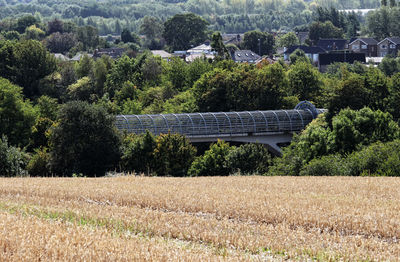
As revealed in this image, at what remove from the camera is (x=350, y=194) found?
77.0 feet

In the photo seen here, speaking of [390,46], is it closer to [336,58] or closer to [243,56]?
[336,58]

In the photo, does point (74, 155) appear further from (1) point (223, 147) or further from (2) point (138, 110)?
(2) point (138, 110)

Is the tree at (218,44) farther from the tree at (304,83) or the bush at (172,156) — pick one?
the bush at (172,156)

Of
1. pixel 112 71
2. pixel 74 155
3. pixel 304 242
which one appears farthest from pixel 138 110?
pixel 304 242

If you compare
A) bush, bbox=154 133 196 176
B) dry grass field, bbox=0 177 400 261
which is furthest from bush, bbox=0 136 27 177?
dry grass field, bbox=0 177 400 261

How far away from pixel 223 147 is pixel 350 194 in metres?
32.1

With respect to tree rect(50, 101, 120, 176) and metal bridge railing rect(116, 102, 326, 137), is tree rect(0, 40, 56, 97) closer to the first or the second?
metal bridge railing rect(116, 102, 326, 137)

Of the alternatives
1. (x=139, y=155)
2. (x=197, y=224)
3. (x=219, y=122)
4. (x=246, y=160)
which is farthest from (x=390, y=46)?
(x=197, y=224)

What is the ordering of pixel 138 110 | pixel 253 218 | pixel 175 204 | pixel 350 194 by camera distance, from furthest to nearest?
pixel 138 110 < pixel 350 194 < pixel 175 204 < pixel 253 218

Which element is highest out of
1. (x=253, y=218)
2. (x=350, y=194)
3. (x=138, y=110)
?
(x=253, y=218)

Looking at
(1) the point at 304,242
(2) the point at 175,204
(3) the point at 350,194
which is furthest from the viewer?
(3) the point at 350,194

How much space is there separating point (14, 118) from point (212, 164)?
28531 mm

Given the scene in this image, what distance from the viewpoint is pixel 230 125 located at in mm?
71000

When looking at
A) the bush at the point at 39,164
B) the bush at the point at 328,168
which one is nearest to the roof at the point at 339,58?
the bush at the point at 39,164
